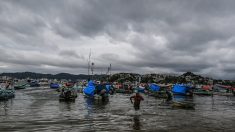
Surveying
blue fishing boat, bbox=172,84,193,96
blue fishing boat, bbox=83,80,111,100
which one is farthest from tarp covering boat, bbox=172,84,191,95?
blue fishing boat, bbox=83,80,111,100

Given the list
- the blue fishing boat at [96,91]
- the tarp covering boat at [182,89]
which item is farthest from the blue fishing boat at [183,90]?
the blue fishing boat at [96,91]

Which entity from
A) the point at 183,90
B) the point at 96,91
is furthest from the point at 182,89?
the point at 96,91

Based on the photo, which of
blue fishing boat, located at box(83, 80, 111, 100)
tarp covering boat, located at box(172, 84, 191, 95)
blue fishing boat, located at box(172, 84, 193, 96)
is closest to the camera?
blue fishing boat, located at box(83, 80, 111, 100)

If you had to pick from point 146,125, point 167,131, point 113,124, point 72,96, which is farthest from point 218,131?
point 72,96

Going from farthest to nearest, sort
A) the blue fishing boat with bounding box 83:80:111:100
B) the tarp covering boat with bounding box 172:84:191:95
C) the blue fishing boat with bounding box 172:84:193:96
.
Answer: the tarp covering boat with bounding box 172:84:191:95 < the blue fishing boat with bounding box 172:84:193:96 < the blue fishing boat with bounding box 83:80:111:100

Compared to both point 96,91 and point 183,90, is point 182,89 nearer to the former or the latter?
point 183,90

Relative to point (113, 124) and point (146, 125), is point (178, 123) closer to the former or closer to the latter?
point (146, 125)

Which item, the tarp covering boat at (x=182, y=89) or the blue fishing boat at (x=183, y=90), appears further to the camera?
the tarp covering boat at (x=182, y=89)

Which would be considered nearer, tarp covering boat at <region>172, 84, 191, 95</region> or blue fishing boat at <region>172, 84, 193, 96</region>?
blue fishing boat at <region>172, 84, 193, 96</region>

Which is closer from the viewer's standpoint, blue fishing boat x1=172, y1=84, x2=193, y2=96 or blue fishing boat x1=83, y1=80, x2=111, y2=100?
blue fishing boat x1=83, y1=80, x2=111, y2=100

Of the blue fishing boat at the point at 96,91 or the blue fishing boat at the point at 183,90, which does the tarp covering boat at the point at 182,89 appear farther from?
the blue fishing boat at the point at 96,91

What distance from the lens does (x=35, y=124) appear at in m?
22.9

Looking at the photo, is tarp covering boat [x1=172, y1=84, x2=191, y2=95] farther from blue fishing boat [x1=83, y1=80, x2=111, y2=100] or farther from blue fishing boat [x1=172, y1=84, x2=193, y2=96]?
blue fishing boat [x1=83, y1=80, x2=111, y2=100]

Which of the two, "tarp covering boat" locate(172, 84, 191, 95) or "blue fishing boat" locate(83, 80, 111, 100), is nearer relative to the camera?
"blue fishing boat" locate(83, 80, 111, 100)
